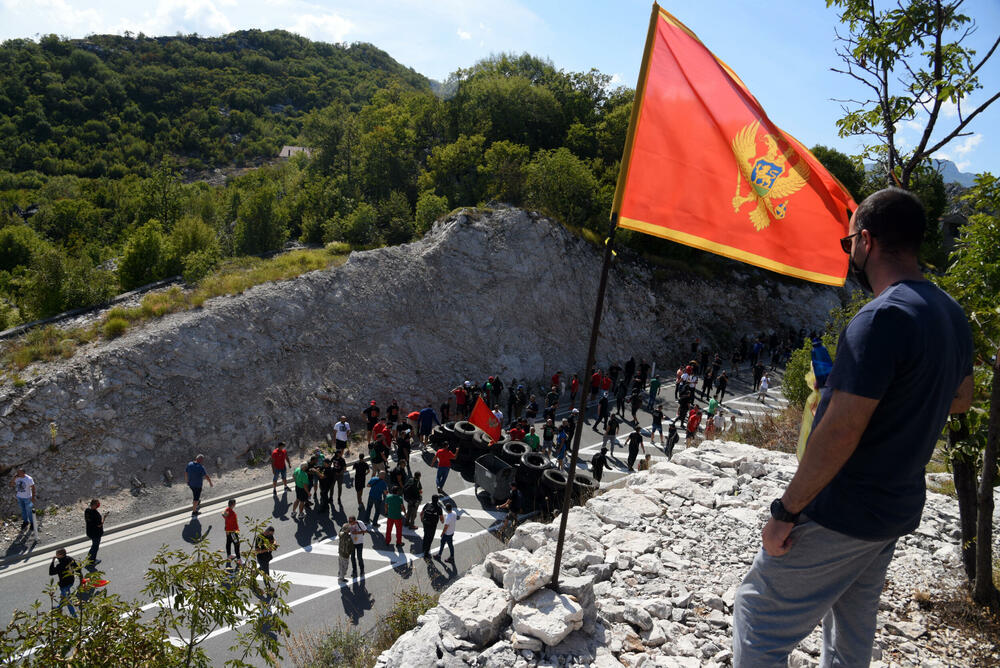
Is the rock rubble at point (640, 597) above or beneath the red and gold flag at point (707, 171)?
beneath

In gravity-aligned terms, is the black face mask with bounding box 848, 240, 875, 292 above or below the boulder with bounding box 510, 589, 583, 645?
above

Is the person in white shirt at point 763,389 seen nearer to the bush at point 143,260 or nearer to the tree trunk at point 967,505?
the tree trunk at point 967,505

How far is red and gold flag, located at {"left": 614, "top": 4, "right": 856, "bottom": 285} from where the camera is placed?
5.37 meters

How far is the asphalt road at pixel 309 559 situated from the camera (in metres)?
10.5

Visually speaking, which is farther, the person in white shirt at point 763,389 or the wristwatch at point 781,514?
the person in white shirt at point 763,389

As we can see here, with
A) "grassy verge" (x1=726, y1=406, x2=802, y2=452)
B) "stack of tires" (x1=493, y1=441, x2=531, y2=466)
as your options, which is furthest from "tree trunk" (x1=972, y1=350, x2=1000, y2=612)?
"stack of tires" (x1=493, y1=441, x2=531, y2=466)

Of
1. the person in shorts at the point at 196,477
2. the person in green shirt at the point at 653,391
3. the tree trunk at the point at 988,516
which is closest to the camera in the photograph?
the tree trunk at the point at 988,516

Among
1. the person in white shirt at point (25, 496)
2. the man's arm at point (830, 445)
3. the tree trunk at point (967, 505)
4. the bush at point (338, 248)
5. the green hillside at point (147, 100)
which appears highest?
the green hillside at point (147, 100)

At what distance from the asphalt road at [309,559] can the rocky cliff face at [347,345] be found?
3110mm

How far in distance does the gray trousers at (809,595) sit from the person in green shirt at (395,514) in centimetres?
1008

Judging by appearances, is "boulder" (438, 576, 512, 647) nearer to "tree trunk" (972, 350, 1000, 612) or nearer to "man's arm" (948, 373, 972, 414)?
"man's arm" (948, 373, 972, 414)

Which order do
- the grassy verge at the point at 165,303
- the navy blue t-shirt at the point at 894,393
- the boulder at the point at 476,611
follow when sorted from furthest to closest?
the grassy verge at the point at 165,303, the boulder at the point at 476,611, the navy blue t-shirt at the point at 894,393

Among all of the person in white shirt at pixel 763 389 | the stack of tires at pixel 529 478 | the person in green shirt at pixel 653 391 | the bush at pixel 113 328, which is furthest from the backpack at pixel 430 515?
the person in white shirt at pixel 763 389

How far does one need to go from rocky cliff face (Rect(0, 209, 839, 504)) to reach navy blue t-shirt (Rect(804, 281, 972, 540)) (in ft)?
60.5
